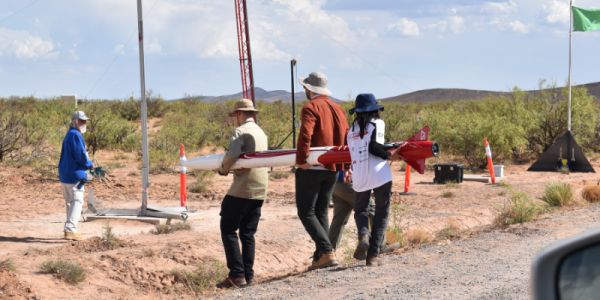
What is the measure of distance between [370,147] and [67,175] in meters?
4.89

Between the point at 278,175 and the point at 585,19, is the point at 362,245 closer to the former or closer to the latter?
the point at 278,175

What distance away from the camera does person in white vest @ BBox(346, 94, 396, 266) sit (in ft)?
29.3

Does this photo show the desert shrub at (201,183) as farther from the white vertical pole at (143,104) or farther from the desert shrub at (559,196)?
the desert shrub at (559,196)

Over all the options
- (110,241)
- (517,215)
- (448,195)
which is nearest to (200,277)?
(110,241)

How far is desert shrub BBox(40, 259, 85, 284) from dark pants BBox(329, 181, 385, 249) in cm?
279

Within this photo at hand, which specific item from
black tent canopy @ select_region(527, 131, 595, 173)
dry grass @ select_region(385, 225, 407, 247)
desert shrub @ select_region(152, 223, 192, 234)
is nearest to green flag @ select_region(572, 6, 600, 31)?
black tent canopy @ select_region(527, 131, 595, 173)

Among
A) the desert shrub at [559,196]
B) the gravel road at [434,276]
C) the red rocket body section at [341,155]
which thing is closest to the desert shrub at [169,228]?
the red rocket body section at [341,155]

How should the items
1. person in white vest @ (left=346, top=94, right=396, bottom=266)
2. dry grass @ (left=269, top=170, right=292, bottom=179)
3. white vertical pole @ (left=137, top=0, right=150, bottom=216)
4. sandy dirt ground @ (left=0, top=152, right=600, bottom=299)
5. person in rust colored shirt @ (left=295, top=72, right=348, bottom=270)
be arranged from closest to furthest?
person in white vest @ (left=346, top=94, right=396, bottom=266), person in rust colored shirt @ (left=295, top=72, right=348, bottom=270), sandy dirt ground @ (left=0, top=152, right=600, bottom=299), white vertical pole @ (left=137, top=0, right=150, bottom=216), dry grass @ (left=269, top=170, right=292, bottom=179)

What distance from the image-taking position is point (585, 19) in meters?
22.8

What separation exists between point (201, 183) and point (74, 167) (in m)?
7.43

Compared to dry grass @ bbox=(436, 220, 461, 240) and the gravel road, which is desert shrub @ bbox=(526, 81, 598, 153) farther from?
the gravel road

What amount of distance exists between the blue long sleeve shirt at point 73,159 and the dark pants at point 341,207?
3834 mm

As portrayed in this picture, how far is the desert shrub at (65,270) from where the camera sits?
383 inches

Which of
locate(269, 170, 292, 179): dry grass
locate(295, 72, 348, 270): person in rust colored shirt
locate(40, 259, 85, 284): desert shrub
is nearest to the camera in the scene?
locate(295, 72, 348, 270): person in rust colored shirt
